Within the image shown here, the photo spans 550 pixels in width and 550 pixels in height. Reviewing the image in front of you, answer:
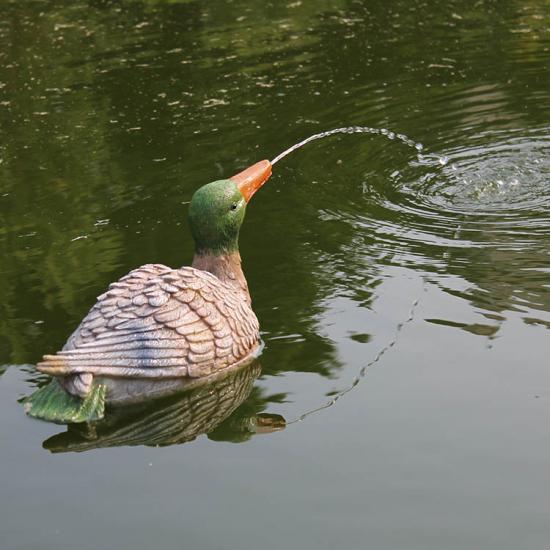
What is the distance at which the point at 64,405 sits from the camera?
→ 5812 millimetres

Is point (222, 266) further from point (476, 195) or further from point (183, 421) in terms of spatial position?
point (476, 195)

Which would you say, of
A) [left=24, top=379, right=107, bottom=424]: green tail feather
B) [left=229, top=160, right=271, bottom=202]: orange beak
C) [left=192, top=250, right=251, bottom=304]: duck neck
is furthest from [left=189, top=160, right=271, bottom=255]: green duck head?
[left=24, top=379, right=107, bottom=424]: green tail feather

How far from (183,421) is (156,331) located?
0.49m

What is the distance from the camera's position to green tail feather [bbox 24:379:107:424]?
573cm

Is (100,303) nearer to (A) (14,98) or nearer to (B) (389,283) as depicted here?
(B) (389,283)

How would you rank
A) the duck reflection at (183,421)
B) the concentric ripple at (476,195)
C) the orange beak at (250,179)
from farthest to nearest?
the concentric ripple at (476,195) < the orange beak at (250,179) < the duck reflection at (183,421)

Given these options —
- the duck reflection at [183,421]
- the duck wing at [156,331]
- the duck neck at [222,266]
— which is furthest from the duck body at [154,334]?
the duck neck at [222,266]

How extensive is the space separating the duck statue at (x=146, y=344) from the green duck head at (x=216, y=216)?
9.8 inches

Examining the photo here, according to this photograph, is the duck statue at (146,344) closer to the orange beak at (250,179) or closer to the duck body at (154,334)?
the duck body at (154,334)

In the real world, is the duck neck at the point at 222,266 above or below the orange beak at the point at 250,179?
below

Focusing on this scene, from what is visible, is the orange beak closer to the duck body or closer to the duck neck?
the duck neck

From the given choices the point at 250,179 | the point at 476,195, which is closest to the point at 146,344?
the point at 250,179

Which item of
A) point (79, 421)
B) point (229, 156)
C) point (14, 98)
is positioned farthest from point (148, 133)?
point (79, 421)

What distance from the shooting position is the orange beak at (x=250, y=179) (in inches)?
271
